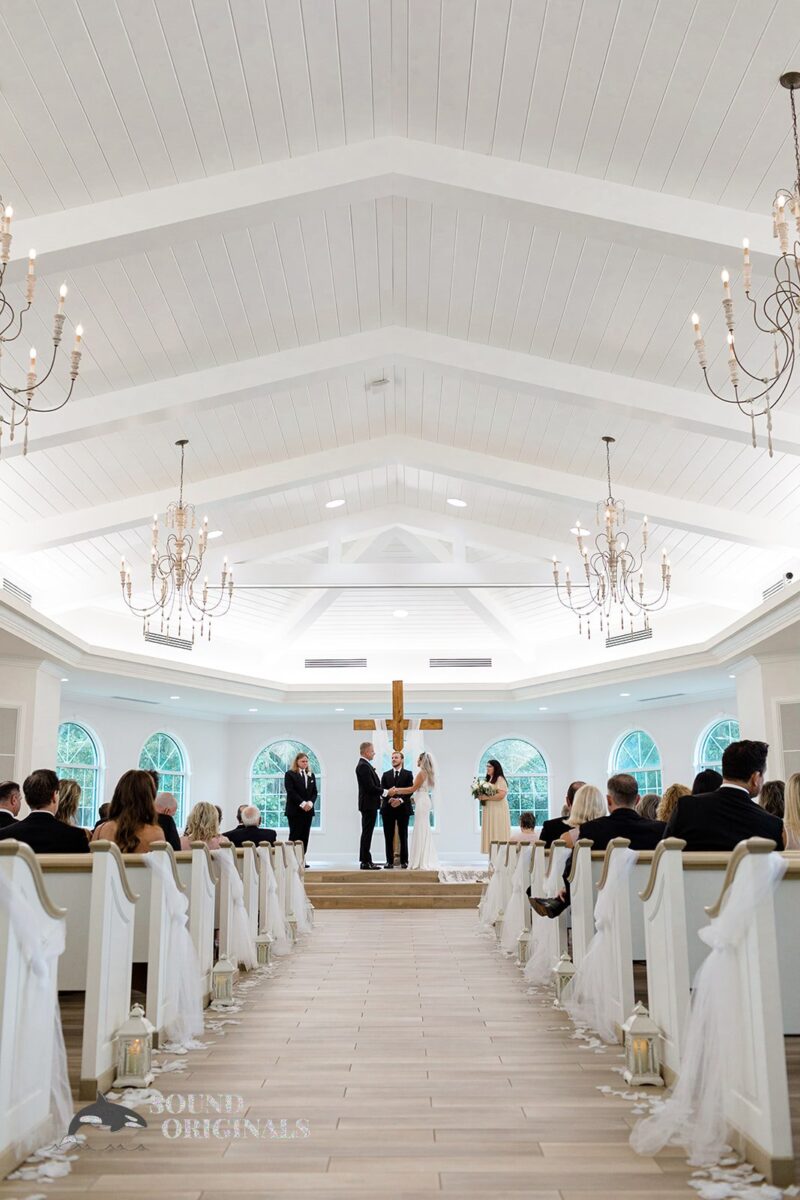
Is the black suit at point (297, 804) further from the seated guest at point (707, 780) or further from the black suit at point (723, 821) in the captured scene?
the black suit at point (723, 821)

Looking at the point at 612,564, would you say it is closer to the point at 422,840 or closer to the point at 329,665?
the point at 422,840

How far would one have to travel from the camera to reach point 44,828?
5055mm

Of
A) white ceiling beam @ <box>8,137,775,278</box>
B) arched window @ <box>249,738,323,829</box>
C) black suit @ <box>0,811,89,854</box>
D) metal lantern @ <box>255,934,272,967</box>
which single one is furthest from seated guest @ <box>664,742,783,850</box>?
arched window @ <box>249,738,323,829</box>

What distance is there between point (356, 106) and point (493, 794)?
8914 millimetres

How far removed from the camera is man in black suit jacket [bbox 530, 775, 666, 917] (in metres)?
5.61

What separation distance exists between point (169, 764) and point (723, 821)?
14267 millimetres

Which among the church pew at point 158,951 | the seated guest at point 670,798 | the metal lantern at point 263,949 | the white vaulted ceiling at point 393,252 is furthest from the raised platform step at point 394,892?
the church pew at point 158,951

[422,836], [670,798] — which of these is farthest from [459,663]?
[670,798]

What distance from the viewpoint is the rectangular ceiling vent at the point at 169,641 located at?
13.9 metres

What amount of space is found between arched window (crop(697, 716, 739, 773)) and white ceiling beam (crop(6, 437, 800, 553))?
6.63 metres

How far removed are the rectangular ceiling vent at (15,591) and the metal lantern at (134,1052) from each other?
20.8ft

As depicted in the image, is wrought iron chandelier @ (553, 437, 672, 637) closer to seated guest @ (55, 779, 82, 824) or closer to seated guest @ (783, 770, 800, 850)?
seated guest @ (783, 770, 800, 850)

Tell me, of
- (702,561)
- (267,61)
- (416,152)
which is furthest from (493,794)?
(267,61)

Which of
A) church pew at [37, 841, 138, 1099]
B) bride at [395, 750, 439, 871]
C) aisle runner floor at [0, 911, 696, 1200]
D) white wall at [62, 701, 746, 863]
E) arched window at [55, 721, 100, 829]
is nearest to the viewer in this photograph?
aisle runner floor at [0, 911, 696, 1200]
